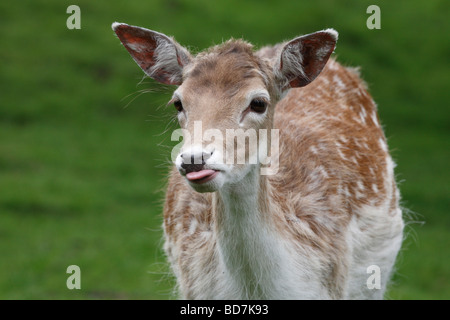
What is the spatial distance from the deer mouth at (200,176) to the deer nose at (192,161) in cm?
2

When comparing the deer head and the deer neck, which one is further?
the deer neck

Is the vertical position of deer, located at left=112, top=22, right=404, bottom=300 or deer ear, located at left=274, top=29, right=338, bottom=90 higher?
deer ear, located at left=274, top=29, right=338, bottom=90

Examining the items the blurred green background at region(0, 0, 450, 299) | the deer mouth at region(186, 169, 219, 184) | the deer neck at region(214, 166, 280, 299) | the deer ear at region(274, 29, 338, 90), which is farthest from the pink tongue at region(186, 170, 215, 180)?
the blurred green background at region(0, 0, 450, 299)

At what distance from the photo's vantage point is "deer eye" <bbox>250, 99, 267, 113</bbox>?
4.95m

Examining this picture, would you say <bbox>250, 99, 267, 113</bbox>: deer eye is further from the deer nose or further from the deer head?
the deer nose

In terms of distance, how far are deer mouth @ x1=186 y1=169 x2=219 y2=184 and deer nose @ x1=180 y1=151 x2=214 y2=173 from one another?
0.02 metres

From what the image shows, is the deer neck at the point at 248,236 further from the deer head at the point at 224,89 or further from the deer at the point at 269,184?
the deer head at the point at 224,89

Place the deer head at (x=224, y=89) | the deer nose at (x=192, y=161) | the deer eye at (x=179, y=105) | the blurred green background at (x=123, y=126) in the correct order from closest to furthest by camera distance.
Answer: the deer nose at (x=192, y=161)
the deer head at (x=224, y=89)
the deer eye at (x=179, y=105)
the blurred green background at (x=123, y=126)

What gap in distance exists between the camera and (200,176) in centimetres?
428

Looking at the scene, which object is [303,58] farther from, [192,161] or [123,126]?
[123,126]

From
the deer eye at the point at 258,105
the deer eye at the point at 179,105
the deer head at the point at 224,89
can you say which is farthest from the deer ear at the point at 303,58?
the deer eye at the point at 179,105

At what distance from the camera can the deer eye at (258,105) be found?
4945 millimetres

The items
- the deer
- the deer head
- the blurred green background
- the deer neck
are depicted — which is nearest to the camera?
the deer head
